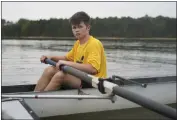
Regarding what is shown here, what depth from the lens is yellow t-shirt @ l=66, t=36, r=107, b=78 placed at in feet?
10.1

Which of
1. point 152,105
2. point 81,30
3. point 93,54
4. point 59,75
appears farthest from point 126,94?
point 81,30

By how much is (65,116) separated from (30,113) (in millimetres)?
1044

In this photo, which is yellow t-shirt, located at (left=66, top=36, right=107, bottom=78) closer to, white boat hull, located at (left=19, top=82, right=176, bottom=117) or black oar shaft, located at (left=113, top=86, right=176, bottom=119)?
white boat hull, located at (left=19, top=82, right=176, bottom=117)

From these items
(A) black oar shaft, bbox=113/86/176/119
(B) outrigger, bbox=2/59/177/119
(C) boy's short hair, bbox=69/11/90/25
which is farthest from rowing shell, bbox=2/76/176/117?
(A) black oar shaft, bbox=113/86/176/119

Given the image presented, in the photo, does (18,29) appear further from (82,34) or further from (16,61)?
(82,34)

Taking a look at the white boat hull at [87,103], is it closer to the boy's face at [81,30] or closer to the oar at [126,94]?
→ the oar at [126,94]

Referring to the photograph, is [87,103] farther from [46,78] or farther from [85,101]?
[46,78]

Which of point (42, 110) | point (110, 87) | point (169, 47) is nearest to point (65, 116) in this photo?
point (42, 110)

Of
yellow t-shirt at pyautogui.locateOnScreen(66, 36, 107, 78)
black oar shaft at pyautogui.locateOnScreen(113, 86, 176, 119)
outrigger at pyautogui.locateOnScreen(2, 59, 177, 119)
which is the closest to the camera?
black oar shaft at pyautogui.locateOnScreen(113, 86, 176, 119)

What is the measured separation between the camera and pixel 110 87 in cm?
240

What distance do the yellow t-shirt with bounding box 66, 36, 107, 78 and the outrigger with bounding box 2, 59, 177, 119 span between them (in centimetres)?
18

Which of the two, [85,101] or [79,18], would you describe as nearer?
[79,18]

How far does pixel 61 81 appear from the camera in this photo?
10.6 ft

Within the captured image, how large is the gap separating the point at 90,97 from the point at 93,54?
692 millimetres
